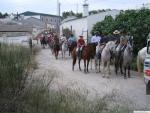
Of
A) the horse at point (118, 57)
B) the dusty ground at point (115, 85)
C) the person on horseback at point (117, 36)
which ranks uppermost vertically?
the person on horseback at point (117, 36)

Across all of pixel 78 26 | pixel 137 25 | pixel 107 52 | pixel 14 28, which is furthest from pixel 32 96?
pixel 14 28

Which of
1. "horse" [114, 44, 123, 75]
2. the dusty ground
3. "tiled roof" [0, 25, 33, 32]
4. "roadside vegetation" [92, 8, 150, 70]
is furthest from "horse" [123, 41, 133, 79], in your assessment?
"tiled roof" [0, 25, 33, 32]

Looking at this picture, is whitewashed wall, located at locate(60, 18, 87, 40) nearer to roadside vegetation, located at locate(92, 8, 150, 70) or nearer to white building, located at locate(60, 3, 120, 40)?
white building, located at locate(60, 3, 120, 40)

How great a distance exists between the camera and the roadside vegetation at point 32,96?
9688 millimetres

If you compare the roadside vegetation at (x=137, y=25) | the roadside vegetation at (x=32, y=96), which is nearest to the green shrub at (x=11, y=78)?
the roadside vegetation at (x=32, y=96)

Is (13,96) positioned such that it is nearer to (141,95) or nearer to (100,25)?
(141,95)

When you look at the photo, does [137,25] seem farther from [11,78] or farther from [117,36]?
[11,78]

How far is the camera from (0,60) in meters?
13.3

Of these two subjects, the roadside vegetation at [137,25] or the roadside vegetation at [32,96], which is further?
the roadside vegetation at [137,25]

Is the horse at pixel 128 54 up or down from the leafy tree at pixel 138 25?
down

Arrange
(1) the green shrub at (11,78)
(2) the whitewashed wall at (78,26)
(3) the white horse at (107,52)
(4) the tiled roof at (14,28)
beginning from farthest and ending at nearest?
(4) the tiled roof at (14,28)
(2) the whitewashed wall at (78,26)
(3) the white horse at (107,52)
(1) the green shrub at (11,78)

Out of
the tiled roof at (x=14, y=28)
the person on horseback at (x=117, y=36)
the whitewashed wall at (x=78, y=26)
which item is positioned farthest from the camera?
the tiled roof at (x=14, y=28)

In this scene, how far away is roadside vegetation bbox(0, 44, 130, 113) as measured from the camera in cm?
969

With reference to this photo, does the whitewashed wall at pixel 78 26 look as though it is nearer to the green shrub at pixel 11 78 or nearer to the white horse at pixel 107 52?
the white horse at pixel 107 52
